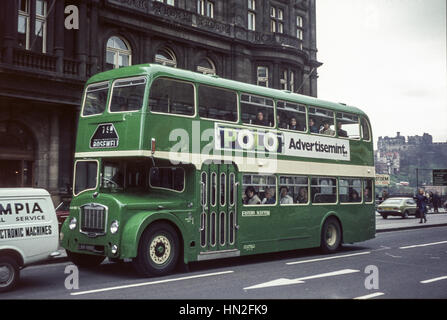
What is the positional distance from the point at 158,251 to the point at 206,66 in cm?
1908

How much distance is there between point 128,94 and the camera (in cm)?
1085

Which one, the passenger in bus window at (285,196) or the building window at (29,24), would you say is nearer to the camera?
the passenger in bus window at (285,196)

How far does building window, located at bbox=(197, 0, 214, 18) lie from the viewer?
28.2 meters

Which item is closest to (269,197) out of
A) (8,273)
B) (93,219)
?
(93,219)

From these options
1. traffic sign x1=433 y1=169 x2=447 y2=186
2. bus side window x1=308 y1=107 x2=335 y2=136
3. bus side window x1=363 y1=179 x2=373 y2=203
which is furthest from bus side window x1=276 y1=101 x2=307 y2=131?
traffic sign x1=433 y1=169 x2=447 y2=186

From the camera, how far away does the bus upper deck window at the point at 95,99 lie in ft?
36.8

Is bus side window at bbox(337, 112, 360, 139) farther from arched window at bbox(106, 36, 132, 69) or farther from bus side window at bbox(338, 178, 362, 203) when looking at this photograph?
arched window at bbox(106, 36, 132, 69)

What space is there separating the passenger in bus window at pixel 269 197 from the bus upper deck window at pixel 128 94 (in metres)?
4.35

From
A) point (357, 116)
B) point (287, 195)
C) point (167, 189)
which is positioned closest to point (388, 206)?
point (357, 116)

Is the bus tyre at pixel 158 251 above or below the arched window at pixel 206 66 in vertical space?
below

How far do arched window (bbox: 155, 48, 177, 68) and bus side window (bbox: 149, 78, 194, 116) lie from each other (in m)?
14.7

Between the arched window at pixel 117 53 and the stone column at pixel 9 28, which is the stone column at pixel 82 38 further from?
the stone column at pixel 9 28

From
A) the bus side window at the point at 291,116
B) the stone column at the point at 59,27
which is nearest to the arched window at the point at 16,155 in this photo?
the stone column at the point at 59,27

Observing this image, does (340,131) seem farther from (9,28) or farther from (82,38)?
(9,28)
